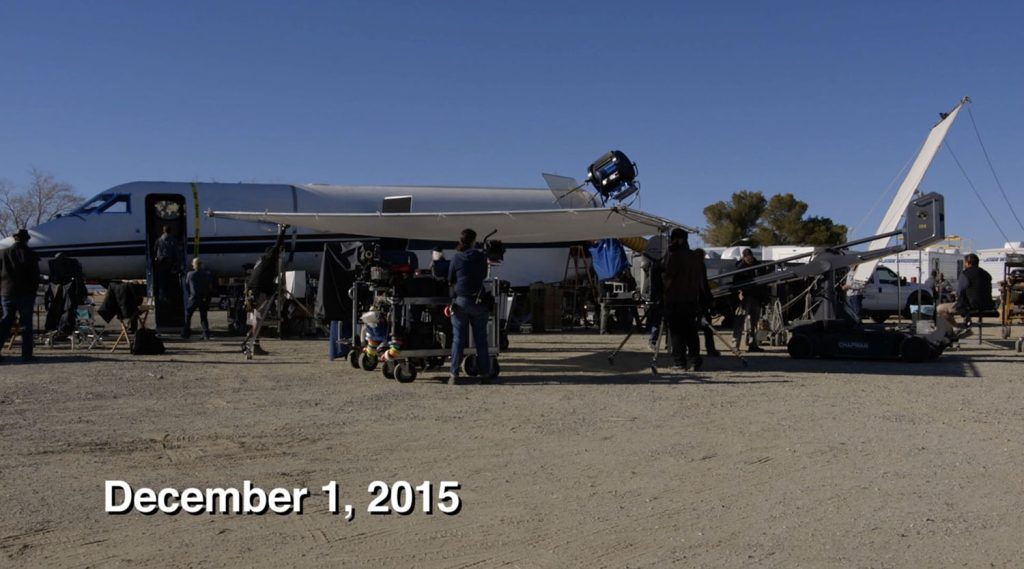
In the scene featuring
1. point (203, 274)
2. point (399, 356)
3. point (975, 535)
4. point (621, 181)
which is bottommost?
point (975, 535)

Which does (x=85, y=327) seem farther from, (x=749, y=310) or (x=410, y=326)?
(x=749, y=310)

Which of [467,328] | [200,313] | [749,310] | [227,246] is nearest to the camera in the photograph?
[467,328]

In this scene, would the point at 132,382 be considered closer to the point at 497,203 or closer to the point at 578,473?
the point at 578,473

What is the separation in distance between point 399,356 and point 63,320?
770cm

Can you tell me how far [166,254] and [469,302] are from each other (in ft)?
33.8

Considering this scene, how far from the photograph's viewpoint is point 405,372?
33.4 ft

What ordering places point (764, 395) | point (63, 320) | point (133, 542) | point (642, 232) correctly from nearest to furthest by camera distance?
point (133, 542), point (764, 395), point (642, 232), point (63, 320)

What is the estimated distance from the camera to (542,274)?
22734 millimetres

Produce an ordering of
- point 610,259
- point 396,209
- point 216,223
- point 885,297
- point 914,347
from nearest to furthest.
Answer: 1. point 914,347
2. point 396,209
3. point 216,223
4. point 610,259
5. point 885,297

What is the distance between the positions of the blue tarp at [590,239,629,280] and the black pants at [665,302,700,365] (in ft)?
35.1

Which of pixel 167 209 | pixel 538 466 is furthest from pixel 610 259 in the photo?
pixel 538 466

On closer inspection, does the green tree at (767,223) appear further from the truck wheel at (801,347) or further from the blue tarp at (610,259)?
the truck wheel at (801,347)

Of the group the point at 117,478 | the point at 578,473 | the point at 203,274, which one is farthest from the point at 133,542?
the point at 203,274

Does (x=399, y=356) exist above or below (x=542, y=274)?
below
